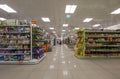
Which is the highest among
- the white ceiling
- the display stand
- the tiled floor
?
the white ceiling

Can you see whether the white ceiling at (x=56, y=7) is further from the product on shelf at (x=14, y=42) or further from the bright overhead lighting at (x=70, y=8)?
the product on shelf at (x=14, y=42)

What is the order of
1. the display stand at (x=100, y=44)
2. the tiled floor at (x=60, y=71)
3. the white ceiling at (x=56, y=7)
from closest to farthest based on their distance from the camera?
the tiled floor at (x=60, y=71)
the white ceiling at (x=56, y=7)
the display stand at (x=100, y=44)

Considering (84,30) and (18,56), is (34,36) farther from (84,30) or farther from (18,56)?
(84,30)

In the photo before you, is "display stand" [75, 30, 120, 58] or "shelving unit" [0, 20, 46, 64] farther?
"display stand" [75, 30, 120, 58]

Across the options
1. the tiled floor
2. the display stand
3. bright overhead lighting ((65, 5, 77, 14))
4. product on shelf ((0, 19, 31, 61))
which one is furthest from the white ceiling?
the tiled floor

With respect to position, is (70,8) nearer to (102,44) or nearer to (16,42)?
(102,44)

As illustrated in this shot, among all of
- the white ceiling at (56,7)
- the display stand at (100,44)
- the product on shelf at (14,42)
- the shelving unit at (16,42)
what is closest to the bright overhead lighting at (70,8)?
the white ceiling at (56,7)

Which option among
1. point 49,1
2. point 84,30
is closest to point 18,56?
point 49,1

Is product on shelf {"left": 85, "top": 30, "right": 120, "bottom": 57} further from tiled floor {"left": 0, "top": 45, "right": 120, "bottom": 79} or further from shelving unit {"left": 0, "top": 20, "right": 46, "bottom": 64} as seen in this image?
shelving unit {"left": 0, "top": 20, "right": 46, "bottom": 64}

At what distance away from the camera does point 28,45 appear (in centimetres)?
816

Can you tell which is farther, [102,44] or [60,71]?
[102,44]

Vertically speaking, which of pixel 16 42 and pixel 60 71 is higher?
pixel 16 42

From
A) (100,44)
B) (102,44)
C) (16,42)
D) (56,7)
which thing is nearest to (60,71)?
(16,42)

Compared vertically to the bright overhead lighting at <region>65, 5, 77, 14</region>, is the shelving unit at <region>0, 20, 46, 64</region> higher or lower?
lower
